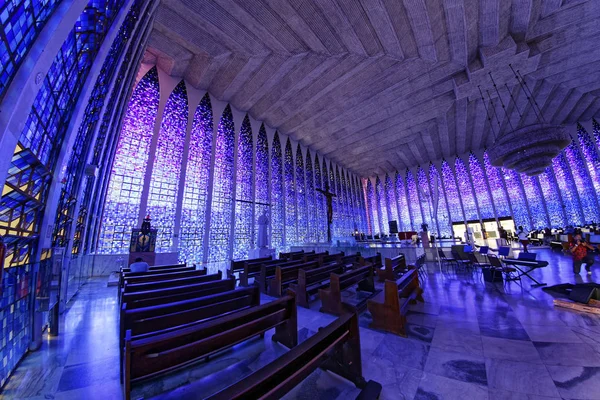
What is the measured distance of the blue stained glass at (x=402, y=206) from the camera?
2156 centimetres

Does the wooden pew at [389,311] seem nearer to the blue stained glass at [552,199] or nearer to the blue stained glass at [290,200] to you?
the blue stained glass at [290,200]

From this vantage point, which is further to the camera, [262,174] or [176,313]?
[262,174]

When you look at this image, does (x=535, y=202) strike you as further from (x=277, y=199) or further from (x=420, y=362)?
(x=420, y=362)

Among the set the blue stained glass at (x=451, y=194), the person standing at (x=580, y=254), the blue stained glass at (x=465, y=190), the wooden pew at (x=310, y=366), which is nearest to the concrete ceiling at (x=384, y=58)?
the blue stained glass at (x=465, y=190)

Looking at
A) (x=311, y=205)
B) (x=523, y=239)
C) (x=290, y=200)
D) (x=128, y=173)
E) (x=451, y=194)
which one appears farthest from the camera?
(x=451, y=194)

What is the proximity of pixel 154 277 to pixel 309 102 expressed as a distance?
11.8m

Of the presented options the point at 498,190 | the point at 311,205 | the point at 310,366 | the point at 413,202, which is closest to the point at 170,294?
the point at 310,366

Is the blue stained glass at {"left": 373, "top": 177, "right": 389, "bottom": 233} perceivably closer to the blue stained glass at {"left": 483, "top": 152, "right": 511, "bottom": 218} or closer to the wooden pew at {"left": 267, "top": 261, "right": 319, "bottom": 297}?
the blue stained glass at {"left": 483, "top": 152, "right": 511, "bottom": 218}

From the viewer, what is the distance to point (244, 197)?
12531mm

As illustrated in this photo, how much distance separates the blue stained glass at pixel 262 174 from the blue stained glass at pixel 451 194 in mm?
17137

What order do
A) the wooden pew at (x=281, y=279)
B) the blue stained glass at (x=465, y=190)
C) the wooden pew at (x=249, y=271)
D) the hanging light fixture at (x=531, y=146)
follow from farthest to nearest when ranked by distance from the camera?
the blue stained glass at (x=465, y=190) < the hanging light fixture at (x=531, y=146) < the wooden pew at (x=249, y=271) < the wooden pew at (x=281, y=279)

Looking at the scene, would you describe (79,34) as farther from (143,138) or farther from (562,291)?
(562,291)

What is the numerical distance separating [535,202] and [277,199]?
2001cm

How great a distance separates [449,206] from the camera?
19250 millimetres
